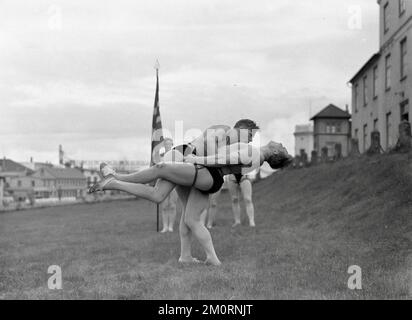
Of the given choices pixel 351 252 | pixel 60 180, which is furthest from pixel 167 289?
pixel 60 180

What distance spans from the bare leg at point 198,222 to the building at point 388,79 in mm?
18807

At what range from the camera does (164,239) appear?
10.5 meters

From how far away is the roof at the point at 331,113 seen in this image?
5956 cm

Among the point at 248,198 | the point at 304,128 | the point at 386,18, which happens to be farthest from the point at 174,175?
the point at 304,128

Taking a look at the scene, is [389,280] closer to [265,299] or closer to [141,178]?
[265,299]

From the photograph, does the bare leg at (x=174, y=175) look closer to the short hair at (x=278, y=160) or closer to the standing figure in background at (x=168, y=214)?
the short hair at (x=278, y=160)

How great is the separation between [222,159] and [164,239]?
4.25 metres

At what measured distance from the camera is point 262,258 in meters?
7.52

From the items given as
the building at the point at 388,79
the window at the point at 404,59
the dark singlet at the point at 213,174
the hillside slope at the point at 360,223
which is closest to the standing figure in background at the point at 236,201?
the hillside slope at the point at 360,223

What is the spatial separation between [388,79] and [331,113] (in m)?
32.2

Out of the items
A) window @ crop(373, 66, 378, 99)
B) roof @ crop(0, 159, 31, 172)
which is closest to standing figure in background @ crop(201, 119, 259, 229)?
window @ crop(373, 66, 378, 99)

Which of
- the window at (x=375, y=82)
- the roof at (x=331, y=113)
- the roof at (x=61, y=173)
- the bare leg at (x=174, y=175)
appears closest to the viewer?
the bare leg at (x=174, y=175)

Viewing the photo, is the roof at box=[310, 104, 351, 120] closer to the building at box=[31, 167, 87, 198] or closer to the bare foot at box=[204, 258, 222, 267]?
the building at box=[31, 167, 87, 198]

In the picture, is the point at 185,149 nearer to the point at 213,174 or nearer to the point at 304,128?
the point at 213,174
